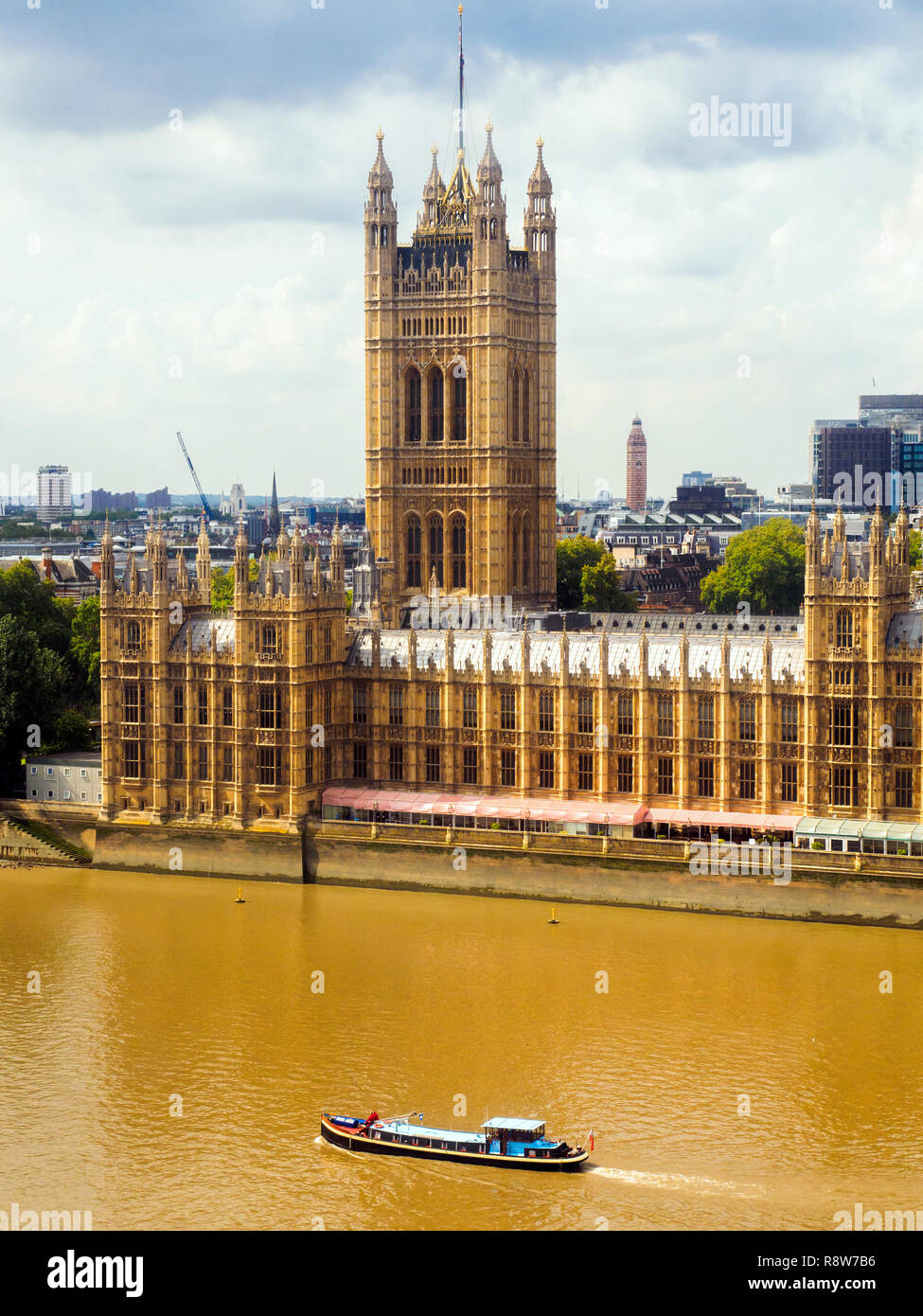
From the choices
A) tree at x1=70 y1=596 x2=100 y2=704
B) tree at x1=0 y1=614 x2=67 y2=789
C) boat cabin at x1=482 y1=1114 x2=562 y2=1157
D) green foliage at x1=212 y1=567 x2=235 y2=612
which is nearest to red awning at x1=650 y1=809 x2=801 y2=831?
boat cabin at x1=482 y1=1114 x2=562 y2=1157

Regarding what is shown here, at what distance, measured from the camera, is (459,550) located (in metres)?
116

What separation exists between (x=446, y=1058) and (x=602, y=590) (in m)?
84.8

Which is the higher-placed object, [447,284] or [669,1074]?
[447,284]

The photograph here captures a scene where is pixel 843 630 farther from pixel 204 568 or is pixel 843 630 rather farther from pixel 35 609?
pixel 35 609

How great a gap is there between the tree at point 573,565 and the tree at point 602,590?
59cm

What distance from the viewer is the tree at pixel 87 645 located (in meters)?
Result: 109

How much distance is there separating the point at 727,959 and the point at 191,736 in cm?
2862

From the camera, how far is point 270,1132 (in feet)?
171

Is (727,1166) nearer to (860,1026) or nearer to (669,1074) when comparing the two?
(669,1074)

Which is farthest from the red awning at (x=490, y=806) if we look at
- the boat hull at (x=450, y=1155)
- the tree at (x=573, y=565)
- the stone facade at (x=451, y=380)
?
the tree at (x=573, y=565)

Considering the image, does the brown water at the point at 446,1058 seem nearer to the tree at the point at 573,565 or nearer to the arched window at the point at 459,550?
the arched window at the point at 459,550

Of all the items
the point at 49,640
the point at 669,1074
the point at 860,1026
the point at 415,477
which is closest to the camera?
the point at 669,1074
